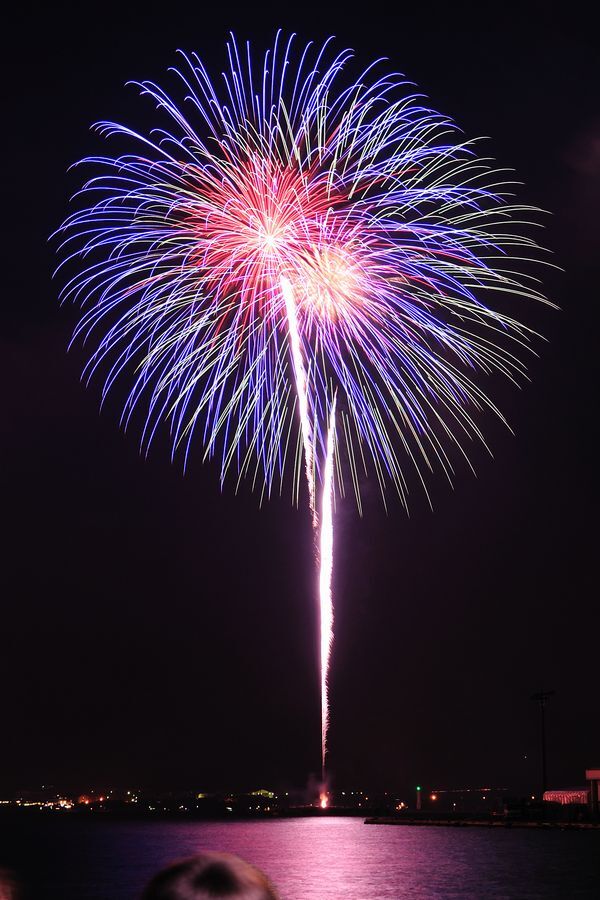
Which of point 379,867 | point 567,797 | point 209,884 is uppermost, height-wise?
point 567,797

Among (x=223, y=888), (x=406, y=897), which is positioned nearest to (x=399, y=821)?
(x=406, y=897)

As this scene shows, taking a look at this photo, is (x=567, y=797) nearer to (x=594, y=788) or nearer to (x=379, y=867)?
(x=594, y=788)

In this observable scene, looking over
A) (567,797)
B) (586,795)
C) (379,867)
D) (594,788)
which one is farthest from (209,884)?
(567,797)

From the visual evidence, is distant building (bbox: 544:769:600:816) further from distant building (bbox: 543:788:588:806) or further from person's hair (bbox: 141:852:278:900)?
person's hair (bbox: 141:852:278:900)

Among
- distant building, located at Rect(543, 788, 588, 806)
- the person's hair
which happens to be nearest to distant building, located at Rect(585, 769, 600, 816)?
distant building, located at Rect(543, 788, 588, 806)

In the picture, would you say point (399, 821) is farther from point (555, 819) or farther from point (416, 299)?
point (416, 299)
